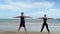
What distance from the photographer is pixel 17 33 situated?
19.6 meters

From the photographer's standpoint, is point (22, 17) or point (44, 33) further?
point (44, 33)

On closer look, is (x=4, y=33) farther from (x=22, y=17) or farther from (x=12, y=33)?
(x=22, y=17)

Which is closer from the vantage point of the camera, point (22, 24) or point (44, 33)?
point (22, 24)

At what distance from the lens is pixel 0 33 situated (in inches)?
770

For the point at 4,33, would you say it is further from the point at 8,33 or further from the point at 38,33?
the point at 38,33

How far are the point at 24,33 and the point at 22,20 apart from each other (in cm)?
144

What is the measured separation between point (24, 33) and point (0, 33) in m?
2.06

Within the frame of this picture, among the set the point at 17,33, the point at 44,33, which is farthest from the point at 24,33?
the point at 44,33

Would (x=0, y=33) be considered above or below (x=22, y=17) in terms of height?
below

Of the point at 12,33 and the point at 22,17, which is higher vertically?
the point at 22,17

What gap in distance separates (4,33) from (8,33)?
355 millimetres

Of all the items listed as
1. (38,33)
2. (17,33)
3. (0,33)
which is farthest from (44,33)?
(0,33)

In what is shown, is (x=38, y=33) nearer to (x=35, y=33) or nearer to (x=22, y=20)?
(x=35, y=33)

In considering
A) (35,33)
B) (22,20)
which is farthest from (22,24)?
(35,33)
